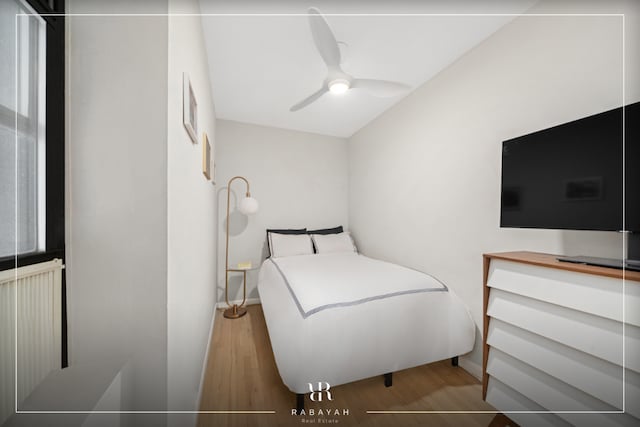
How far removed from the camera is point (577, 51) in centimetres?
127

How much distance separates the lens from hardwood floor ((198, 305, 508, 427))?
134cm

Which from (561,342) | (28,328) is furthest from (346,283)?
(28,328)

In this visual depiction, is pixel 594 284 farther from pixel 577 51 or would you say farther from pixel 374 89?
pixel 374 89

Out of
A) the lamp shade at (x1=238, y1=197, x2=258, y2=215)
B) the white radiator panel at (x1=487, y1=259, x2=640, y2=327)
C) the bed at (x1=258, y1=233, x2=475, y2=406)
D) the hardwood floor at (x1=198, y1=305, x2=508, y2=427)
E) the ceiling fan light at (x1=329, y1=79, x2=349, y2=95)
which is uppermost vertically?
the ceiling fan light at (x1=329, y1=79, x2=349, y2=95)

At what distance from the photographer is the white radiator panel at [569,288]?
88 cm

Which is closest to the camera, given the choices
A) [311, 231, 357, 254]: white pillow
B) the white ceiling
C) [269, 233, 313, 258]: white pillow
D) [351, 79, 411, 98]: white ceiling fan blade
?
the white ceiling

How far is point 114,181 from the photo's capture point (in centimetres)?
78

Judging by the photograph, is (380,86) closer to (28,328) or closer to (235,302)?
(28,328)

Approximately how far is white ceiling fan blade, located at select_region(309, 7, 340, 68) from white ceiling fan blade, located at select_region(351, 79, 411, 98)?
0.24m

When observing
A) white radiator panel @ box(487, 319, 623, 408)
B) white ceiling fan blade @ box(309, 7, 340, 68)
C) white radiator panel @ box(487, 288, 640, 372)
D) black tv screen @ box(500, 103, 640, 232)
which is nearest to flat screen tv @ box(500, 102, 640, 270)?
black tv screen @ box(500, 103, 640, 232)

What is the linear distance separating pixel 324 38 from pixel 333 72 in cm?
23

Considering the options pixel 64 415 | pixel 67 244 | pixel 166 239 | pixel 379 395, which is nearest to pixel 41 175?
pixel 67 244

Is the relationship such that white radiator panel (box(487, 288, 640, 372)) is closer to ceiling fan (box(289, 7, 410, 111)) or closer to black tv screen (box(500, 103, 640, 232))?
black tv screen (box(500, 103, 640, 232))

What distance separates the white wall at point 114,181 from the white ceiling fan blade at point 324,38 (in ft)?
2.33
